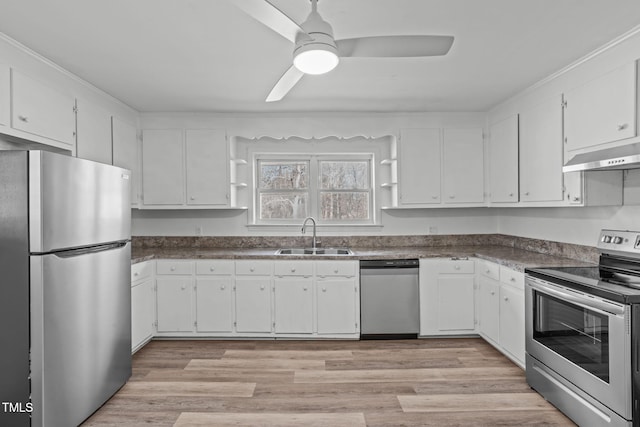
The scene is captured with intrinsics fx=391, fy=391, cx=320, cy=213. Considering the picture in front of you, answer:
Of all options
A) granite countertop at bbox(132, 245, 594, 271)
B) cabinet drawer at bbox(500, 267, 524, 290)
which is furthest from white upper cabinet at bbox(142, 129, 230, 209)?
cabinet drawer at bbox(500, 267, 524, 290)

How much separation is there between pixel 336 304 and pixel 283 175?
5.51 feet

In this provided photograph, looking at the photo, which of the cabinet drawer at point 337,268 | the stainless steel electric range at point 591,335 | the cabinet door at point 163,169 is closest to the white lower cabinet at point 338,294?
the cabinet drawer at point 337,268

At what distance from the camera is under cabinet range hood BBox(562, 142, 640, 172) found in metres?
2.28

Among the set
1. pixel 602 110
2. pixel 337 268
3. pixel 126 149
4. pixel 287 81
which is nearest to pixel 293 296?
pixel 337 268

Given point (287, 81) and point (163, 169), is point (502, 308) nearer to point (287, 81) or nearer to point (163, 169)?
point (287, 81)

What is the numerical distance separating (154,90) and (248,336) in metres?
2.47

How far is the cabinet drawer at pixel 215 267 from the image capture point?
151 inches

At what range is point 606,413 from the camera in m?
2.07

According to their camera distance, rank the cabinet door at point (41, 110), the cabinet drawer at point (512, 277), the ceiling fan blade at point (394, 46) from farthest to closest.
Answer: the cabinet drawer at point (512, 277), the cabinet door at point (41, 110), the ceiling fan blade at point (394, 46)

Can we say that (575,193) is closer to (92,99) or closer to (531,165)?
Result: (531,165)

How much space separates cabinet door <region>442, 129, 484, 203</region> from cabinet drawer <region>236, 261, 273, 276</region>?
203cm

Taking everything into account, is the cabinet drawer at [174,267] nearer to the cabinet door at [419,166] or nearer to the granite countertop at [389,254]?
the granite countertop at [389,254]

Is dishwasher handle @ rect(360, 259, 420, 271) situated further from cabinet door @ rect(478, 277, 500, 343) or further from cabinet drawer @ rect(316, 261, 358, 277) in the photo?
cabinet door @ rect(478, 277, 500, 343)

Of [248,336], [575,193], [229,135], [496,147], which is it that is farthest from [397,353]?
[229,135]
